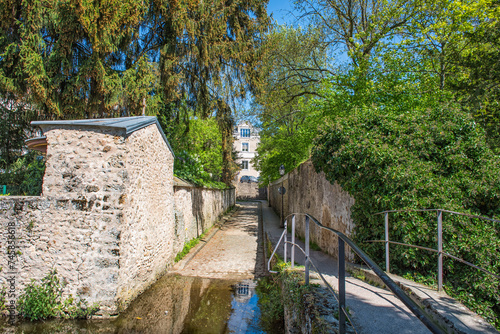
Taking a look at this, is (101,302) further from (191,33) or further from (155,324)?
(191,33)

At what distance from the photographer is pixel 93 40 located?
7.79 metres

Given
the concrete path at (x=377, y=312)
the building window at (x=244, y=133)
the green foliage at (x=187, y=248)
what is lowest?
the green foliage at (x=187, y=248)

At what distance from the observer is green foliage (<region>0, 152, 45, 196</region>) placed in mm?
8898

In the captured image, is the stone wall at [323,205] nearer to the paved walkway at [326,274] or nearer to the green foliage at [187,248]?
the paved walkway at [326,274]

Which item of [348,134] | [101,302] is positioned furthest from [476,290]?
[101,302]

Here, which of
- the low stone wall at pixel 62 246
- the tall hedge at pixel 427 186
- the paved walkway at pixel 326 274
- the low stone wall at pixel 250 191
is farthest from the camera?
the low stone wall at pixel 250 191

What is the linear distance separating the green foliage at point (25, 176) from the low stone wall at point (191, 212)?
13.2 feet

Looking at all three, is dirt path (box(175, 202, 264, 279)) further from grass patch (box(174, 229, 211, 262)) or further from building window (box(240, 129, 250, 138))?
building window (box(240, 129, 250, 138))

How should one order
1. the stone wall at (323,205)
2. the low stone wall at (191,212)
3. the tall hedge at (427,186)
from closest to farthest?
the tall hedge at (427,186), the stone wall at (323,205), the low stone wall at (191,212)

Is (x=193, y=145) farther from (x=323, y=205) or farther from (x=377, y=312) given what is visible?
(x=377, y=312)

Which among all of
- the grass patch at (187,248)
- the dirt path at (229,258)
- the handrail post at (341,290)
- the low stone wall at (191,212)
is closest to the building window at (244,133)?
the low stone wall at (191,212)

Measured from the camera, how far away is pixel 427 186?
529 cm

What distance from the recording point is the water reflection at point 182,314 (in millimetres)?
4949

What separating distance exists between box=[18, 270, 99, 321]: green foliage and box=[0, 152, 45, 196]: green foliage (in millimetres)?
4362
